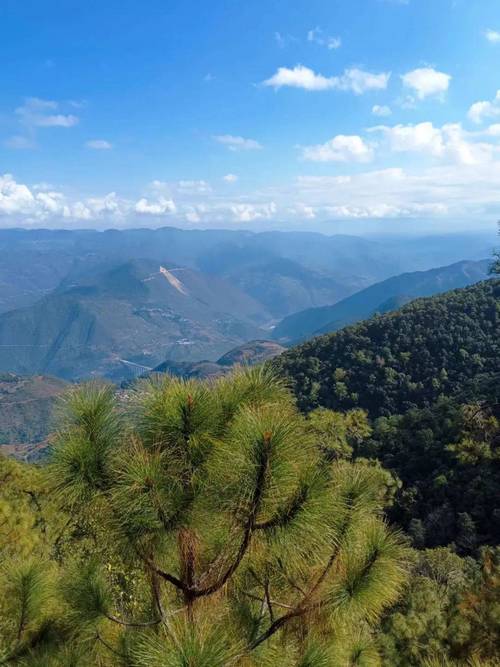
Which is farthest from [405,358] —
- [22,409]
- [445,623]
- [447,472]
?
[22,409]

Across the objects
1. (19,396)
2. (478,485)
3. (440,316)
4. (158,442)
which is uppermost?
(158,442)

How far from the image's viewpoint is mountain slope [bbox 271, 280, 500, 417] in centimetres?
4638

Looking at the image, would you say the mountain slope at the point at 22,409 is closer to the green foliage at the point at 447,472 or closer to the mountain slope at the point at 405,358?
the mountain slope at the point at 405,358

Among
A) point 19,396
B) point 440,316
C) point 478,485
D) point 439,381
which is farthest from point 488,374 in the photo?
point 19,396

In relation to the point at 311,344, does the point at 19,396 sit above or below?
below

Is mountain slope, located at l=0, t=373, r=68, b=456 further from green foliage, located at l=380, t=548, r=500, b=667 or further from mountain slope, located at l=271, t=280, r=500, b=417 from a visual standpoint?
green foliage, located at l=380, t=548, r=500, b=667

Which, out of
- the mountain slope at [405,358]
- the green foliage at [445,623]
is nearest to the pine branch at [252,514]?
the green foliage at [445,623]

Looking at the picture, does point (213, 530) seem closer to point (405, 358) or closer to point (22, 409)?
point (405, 358)

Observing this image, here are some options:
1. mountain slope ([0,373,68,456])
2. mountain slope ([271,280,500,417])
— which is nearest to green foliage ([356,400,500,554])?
mountain slope ([271,280,500,417])

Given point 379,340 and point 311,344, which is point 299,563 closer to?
point 379,340

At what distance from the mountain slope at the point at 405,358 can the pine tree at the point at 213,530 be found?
143 feet

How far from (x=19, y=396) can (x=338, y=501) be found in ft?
624

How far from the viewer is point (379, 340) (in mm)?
55906

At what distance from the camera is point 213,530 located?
2.85m
